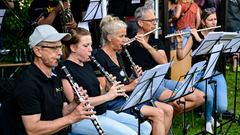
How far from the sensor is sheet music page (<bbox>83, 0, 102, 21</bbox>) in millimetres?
5926

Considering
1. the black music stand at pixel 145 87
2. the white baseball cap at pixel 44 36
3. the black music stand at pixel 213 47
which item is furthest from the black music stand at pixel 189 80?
the white baseball cap at pixel 44 36

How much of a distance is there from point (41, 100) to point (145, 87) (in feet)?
2.88

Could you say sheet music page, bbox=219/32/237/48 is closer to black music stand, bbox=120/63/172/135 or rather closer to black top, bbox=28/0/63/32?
black music stand, bbox=120/63/172/135

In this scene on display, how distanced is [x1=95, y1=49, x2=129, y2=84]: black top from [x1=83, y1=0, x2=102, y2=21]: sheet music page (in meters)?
1.33

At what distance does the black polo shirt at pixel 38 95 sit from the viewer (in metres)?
3.23

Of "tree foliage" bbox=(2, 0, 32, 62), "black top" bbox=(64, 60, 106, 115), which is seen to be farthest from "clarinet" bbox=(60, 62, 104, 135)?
"tree foliage" bbox=(2, 0, 32, 62)

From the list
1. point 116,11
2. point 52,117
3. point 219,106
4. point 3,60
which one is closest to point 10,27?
point 3,60

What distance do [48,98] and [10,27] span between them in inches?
197

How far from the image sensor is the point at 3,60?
7.00 meters

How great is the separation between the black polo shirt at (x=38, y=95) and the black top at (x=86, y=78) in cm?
53

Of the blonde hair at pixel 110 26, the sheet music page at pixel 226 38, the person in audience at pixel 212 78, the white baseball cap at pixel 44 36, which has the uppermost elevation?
the white baseball cap at pixel 44 36

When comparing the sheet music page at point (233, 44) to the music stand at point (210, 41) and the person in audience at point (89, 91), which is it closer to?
the music stand at point (210, 41)

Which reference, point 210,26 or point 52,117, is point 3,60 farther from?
point 52,117

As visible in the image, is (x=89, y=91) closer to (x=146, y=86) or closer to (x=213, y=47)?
(x=146, y=86)
